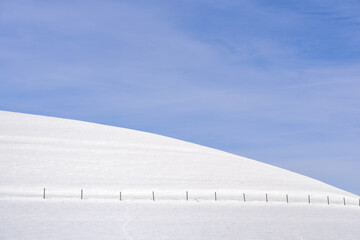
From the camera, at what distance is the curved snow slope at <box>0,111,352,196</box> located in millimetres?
69125

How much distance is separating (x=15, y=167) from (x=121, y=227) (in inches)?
1580

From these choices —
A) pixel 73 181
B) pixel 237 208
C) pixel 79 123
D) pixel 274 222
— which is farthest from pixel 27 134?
pixel 274 222

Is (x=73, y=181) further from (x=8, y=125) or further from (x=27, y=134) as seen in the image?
(x=8, y=125)

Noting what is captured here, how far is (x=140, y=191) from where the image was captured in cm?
6619

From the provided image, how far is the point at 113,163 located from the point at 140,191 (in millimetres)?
13147

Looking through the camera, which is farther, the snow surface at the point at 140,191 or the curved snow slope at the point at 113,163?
the curved snow slope at the point at 113,163

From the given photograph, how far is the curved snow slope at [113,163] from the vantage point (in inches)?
2721

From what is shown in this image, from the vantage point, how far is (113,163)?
256 feet

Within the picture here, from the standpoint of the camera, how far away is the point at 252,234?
3484 centimetres

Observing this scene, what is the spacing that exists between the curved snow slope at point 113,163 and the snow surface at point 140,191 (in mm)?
156

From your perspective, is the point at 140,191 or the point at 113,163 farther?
the point at 113,163

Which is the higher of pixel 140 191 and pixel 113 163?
pixel 113 163

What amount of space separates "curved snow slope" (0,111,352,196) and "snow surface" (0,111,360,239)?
0.16m

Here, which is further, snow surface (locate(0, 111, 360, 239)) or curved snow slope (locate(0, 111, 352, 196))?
curved snow slope (locate(0, 111, 352, 196))
